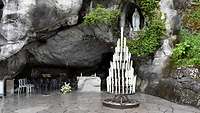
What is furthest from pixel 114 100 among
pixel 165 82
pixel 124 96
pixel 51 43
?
pixel 51 43

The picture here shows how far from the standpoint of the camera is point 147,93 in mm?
12516

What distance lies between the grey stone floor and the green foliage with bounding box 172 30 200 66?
4.92ft

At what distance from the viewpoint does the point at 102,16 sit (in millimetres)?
12828

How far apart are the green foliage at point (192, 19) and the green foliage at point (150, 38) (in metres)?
1.57

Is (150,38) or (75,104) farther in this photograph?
(150,38)

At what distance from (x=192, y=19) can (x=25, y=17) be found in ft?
20.7

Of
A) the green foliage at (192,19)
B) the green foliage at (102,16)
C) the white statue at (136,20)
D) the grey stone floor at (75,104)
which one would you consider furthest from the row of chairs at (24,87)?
the green foliage at (192,19)

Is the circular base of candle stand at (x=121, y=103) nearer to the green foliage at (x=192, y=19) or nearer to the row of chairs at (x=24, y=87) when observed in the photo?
the green foliage at (x=192, y=19)

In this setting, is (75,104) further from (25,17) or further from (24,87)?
(24,87)

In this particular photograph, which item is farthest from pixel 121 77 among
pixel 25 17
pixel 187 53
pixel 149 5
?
pixel 25 17

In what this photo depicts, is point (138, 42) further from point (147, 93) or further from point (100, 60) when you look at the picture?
point (100, 60)

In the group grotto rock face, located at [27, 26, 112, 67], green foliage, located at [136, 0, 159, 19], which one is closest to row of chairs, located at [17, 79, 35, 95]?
grotto rock face, located at [27, 26, 112, 67]

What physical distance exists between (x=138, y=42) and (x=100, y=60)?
3.40 meters

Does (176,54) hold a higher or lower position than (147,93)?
higher
